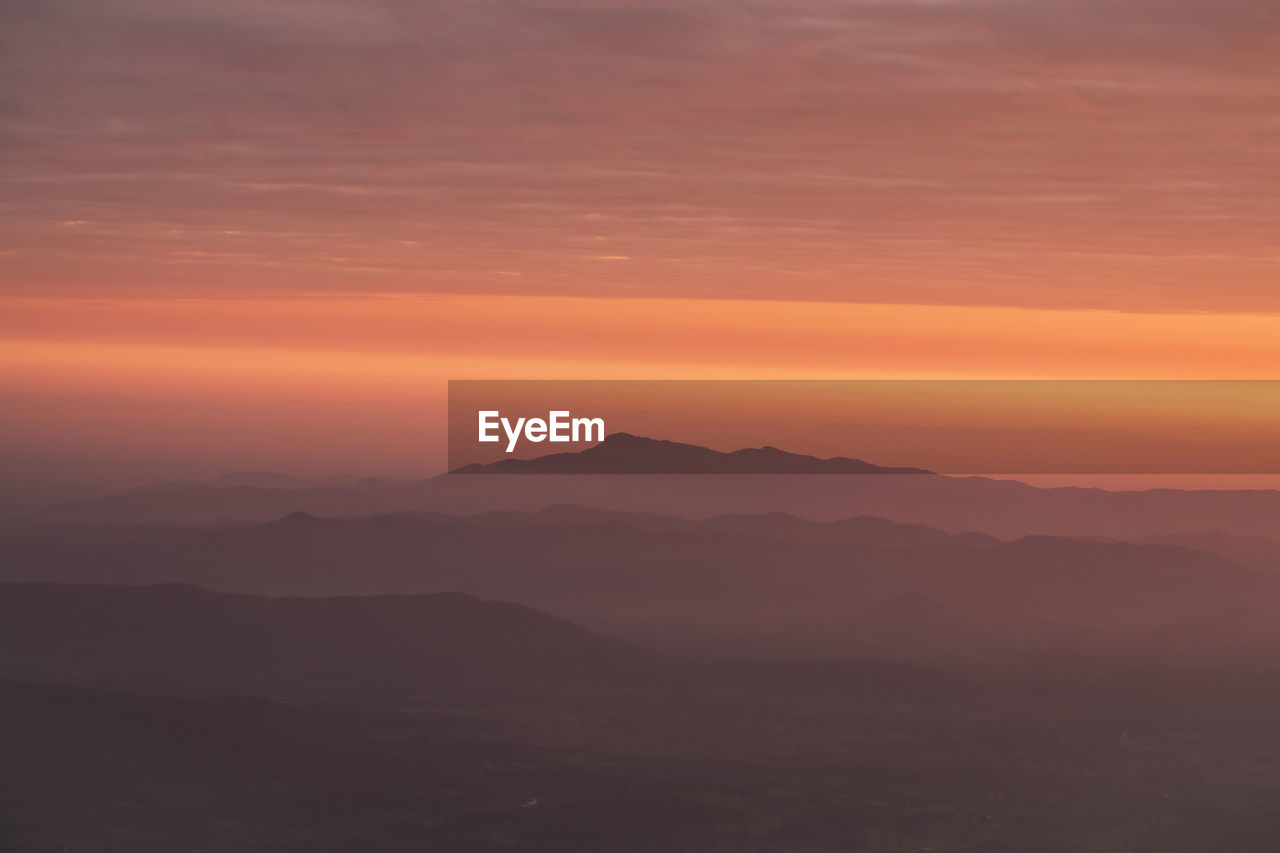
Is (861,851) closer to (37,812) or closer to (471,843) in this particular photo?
(471,843)

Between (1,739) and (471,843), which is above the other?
(1,739)

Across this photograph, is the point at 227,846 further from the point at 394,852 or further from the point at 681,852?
the point at 681,852

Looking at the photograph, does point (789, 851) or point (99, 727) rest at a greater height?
point (99, 727)

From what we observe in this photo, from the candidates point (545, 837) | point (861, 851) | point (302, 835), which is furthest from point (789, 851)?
point (302, 835)

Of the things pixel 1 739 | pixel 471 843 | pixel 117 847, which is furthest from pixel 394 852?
pixel 1 739

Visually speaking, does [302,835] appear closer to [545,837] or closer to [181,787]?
[181,787]

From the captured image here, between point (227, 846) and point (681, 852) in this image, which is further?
point (681, 852)

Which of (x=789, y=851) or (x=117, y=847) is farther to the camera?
(x=789, y=851)
